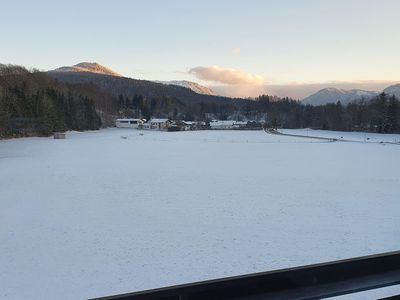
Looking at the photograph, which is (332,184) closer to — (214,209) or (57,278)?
(214,209)

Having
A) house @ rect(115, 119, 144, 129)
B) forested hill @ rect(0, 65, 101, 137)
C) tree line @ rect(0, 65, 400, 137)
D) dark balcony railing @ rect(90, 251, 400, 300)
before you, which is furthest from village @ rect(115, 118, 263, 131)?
dark balcony railing @ rect(90, 251, 400, 300)

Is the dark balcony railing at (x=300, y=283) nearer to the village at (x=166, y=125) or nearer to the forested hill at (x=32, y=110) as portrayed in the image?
the forested hill at (x=32, y=110)

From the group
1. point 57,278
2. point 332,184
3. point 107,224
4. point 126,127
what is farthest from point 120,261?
point 126,127

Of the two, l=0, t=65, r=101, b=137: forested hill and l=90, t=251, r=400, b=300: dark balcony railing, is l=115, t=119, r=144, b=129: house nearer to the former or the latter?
l=0, t=65, r=101, b=137: forested hill

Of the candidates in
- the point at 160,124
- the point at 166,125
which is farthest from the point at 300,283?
the point at 160,124

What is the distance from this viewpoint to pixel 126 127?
175250mm

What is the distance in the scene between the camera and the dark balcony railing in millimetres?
3055

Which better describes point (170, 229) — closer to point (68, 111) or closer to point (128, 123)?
point (68, 111)

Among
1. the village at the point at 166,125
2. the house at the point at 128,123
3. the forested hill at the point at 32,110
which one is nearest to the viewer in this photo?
the forested hill at the point at 32,110

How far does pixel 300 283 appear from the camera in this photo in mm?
3404

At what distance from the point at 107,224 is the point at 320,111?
182 metres

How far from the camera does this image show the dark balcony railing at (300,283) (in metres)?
3.05

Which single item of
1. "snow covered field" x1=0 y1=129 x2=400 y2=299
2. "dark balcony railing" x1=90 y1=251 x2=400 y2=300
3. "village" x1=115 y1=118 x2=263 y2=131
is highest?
"dark balcony railing" x1=90 y1=251 x2=400 y2=300

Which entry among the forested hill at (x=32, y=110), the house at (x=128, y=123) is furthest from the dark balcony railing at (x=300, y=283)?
the house at (x=128, y=123)
